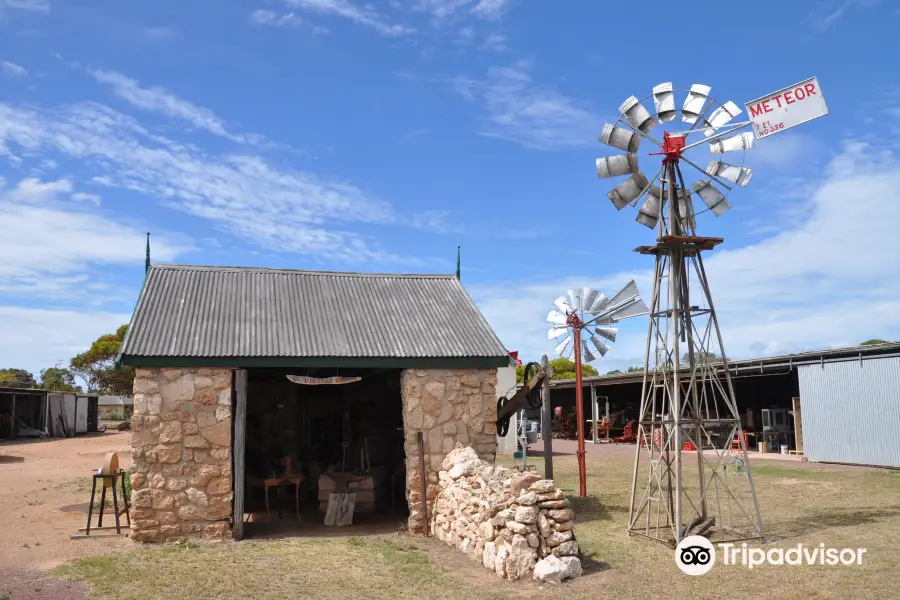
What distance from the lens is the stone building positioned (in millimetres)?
11469

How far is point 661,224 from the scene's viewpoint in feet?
36.5

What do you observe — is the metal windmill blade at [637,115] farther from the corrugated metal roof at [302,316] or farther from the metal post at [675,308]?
the corrugated metal roof at [302,316]

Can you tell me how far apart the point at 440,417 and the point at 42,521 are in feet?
24.9

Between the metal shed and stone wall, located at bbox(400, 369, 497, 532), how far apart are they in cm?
1421

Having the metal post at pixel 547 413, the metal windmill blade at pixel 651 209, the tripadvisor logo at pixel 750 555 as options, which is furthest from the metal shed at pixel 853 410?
the metal windmill blade at pixel 651 209

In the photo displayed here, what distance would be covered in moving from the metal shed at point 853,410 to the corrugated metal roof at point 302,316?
13609 millimetres

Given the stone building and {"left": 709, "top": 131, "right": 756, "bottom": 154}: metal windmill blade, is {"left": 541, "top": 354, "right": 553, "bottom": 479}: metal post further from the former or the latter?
{"left": 709, "top": 131, "right": 756, "bottom": 154}: metal windmill blade

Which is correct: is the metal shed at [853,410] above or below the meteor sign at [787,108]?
below

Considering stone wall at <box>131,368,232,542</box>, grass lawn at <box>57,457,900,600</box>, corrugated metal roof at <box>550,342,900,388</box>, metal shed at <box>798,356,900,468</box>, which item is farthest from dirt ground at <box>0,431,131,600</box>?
metal shed at <box>798,356,900,468</box>

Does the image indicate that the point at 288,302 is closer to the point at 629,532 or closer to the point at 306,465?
the point at 306,465

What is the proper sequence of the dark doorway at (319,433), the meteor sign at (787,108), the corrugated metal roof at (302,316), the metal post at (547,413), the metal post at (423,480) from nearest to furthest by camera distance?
the meteor sign at (787,108)
the metal post at (423,480)
the corrugated metal roof at (302,316)
the metal post at (547,413)
the dark doorway at (319,433)

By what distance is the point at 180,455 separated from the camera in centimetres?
1151

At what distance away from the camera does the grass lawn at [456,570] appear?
27.5ft

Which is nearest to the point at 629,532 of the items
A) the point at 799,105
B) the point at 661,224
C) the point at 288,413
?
the point at 661,224
